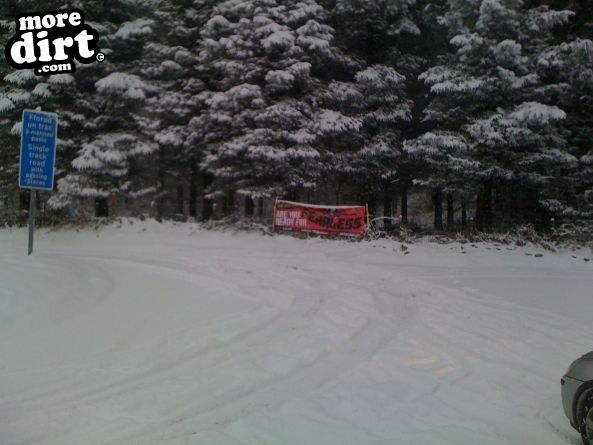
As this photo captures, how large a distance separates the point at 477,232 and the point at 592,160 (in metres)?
4.24

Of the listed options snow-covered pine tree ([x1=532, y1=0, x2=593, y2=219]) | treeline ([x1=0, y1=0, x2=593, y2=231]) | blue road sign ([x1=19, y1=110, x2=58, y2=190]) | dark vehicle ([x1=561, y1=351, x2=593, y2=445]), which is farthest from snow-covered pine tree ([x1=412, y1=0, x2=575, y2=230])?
dark vehicle ([x1=561, y1=351, x2=593, y2=445])

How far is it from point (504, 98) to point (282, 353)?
14.4m

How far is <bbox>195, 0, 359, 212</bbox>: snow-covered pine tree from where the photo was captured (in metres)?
18.3

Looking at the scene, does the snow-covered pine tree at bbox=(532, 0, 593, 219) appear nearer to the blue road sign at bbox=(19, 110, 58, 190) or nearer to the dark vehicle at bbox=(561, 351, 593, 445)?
the dark vehicle at bbox=(561, 351, 593, 445)

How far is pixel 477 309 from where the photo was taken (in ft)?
27.8

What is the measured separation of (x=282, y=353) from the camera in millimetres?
5953

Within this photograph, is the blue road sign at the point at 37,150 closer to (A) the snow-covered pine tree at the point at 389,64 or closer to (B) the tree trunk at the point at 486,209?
(A) the snow-covered pine tree at the point at 389,64

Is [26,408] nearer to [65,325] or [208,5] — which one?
[65,325]

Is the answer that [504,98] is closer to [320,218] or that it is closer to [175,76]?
[320,218]

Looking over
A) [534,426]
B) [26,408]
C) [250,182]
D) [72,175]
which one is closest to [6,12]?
[72,175]

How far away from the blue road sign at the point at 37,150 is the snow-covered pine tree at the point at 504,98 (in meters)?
11.9

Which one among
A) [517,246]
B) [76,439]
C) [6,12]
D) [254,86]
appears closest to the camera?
[76,439]

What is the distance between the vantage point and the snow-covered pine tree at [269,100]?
60.0 feet

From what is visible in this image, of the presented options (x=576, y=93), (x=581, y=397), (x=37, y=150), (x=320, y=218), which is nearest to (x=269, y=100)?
(x=320, y=218)
